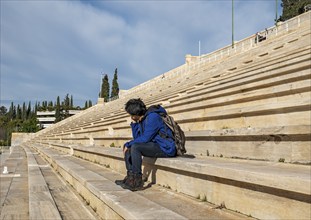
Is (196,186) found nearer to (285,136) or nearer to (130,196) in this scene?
(130,196)

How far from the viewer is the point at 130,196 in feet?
9.22

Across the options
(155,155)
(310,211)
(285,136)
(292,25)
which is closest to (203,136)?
(155,155)

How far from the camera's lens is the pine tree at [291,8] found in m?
28.5

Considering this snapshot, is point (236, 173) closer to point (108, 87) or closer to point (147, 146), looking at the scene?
point (147, 146)

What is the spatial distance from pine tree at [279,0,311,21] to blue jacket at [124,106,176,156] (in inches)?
1129

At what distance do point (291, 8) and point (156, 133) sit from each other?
32737mm

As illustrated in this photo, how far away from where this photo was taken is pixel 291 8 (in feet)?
104

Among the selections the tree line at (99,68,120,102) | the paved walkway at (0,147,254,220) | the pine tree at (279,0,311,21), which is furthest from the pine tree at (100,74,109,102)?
the paved walkway at (0,147,254,220)

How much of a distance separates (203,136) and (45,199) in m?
2.05

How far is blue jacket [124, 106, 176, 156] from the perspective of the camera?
→ 10.2 feet

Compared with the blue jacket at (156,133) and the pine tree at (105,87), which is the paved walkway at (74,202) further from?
the pine tree at (105,87)

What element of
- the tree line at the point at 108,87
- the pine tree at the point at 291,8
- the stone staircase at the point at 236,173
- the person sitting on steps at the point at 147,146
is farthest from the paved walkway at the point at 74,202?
the tree line at the point at 108,87

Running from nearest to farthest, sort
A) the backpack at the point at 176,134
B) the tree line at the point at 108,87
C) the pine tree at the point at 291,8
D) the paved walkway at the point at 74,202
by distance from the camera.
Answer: the paved walkway at the point at 74,202 → the backpack at the point at 176,134 → the pine tree at the point at 291,8 → the tree line at the point at 108,87

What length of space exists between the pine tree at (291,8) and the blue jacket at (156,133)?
94.1ft
